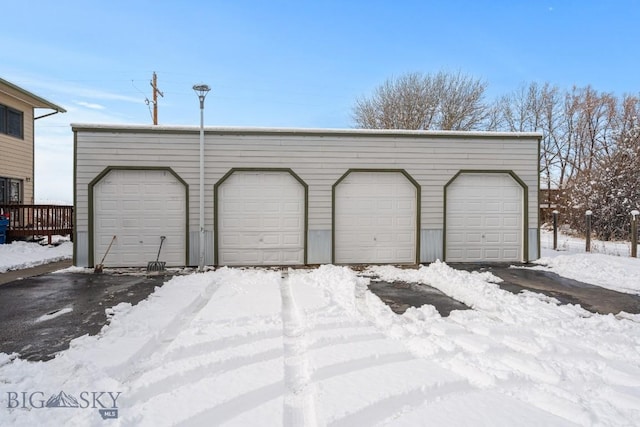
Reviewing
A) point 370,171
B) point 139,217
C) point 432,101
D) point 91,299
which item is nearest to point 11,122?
point 139,217

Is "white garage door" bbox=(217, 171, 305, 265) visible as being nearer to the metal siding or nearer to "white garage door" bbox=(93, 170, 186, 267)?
"white garage door" bbox=(93, 170, 186, 267)

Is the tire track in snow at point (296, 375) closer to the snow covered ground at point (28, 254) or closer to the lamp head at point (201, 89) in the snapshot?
the lamp head at point (201, 89)

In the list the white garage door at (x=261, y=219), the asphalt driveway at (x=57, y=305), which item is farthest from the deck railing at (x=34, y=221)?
the white garage door at (x=261, y=219)

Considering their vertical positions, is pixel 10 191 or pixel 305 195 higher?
pixel 10 191

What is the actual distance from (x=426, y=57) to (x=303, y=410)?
67.3 ft

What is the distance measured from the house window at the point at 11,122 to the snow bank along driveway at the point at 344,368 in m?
12.5

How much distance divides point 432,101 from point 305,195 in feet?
48.2

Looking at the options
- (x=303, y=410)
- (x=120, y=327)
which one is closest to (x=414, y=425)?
(x=303, y=410)

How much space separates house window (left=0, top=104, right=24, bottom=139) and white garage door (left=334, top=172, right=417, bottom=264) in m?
12.4

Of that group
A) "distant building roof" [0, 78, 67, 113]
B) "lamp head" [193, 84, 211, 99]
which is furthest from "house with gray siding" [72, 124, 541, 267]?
"distant building roof" [0, 78, 67, 113]

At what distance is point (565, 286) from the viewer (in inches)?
256

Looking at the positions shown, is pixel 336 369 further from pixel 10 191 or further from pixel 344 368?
pixel 10 191

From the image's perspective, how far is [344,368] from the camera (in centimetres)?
298

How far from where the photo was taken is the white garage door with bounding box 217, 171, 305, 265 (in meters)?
8.83
